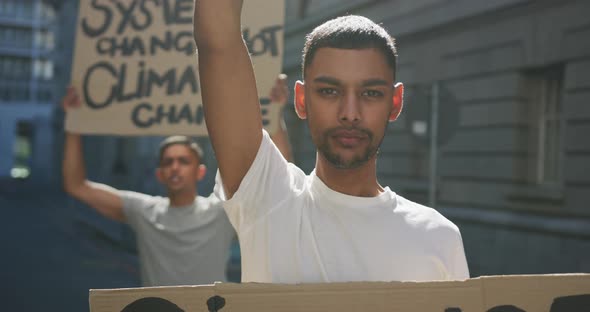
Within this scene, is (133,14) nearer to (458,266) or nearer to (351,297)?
(458,266)

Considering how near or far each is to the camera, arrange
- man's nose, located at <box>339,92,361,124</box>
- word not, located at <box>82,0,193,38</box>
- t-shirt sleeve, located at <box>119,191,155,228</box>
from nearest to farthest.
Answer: man's nose, located at <box>339,92,361,124</box>, word not, located at <box>82,0,193,38</box>, t-shirt sleeve, located at <box>119,191,155,228</box>

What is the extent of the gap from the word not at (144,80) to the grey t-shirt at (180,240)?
0.73 metres

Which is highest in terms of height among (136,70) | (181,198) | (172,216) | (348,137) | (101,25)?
(101,25)

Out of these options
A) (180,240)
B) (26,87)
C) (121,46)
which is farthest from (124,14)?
(26,87)

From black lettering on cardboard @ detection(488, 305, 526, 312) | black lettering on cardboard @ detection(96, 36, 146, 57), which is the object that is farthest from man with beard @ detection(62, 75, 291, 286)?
black lettering on cardboard @ detection(488, 305, 526, 312)

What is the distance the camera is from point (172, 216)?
4086 mm

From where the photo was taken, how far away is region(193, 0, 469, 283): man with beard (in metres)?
1.61

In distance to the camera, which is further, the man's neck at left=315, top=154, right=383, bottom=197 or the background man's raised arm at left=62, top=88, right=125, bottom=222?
the background man's raised arm at left=62, top=88, right=125, bottom=222

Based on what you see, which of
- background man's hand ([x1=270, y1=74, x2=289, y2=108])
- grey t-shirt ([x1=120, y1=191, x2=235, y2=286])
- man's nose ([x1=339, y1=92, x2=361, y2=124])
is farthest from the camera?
grey t-shirt ([x1=120, y1=191, x2=235, y2=286])

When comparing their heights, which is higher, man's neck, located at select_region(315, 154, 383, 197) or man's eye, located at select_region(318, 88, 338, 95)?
man's eye, located at select_region(318, 88, 338, 95)

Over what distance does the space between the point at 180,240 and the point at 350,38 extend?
2.52 meters

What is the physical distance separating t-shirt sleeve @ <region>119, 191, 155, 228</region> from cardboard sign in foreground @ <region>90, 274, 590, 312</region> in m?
2.69

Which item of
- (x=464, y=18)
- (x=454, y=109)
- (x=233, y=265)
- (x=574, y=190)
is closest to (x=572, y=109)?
(x=574, y=190)

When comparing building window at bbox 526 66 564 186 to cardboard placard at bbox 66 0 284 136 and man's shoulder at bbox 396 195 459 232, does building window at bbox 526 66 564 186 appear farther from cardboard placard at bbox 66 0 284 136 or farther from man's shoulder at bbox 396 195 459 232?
man's shoulder at bbox 396 195 459 232
